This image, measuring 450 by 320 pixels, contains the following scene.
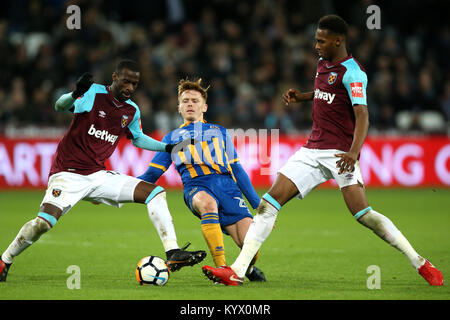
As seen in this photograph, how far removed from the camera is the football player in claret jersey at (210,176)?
620cm

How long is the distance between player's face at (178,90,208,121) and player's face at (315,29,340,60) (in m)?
1.43

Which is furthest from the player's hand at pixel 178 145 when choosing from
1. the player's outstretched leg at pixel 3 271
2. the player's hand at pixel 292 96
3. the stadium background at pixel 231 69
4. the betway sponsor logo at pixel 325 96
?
the stadium background at pixel 231 69

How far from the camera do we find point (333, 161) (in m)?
5.80

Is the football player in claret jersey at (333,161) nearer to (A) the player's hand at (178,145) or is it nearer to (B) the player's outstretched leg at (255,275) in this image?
(B) the player's outstretched leg at (255,275)

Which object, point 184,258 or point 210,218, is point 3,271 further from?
point 210,218

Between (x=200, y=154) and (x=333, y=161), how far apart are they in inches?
54.9

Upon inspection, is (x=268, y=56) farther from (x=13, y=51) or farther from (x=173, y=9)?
(x=13, y=51)

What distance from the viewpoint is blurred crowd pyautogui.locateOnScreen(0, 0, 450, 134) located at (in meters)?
15.8

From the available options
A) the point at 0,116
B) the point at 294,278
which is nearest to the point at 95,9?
the point at 0,116

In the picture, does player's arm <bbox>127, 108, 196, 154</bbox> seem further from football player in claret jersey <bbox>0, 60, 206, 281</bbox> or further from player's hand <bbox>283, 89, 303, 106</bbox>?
player's hand <bbox>283, 89, 303, 106</bbox>

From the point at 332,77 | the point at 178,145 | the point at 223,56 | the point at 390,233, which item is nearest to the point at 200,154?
the point at 178,145

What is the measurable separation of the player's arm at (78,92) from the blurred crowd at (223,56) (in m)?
8.92

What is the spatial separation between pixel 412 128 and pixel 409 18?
504 centimetres

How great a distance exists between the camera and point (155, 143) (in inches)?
259
